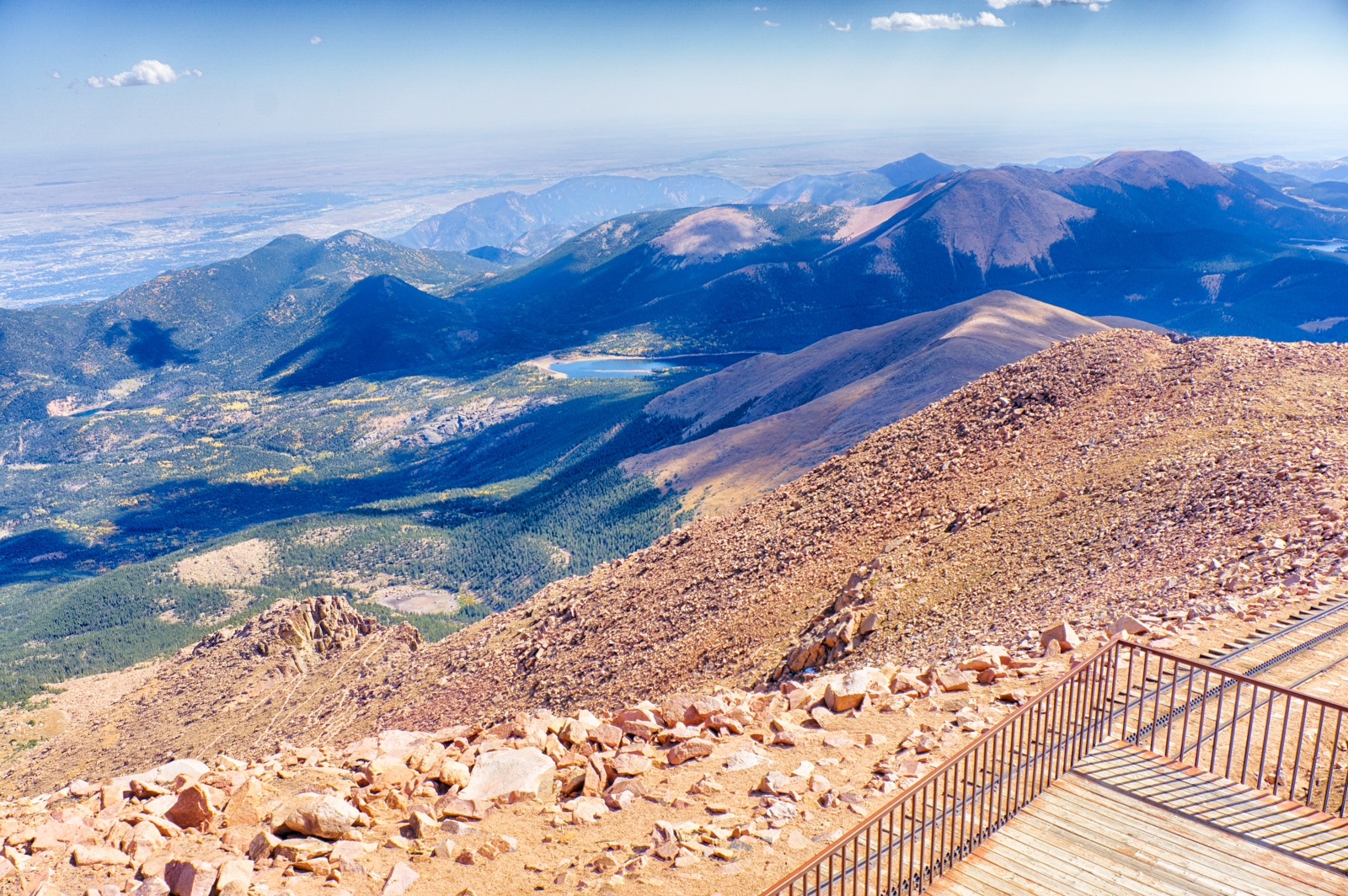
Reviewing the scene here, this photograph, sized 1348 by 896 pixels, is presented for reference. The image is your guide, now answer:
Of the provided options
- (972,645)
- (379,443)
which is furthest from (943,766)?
(379,443)

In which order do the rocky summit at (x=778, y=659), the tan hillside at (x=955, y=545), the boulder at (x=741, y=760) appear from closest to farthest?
1. the rocky summit at (x=778, y=659)
2. the boulder at (x=741, y=760)
3. the tan hillside at (x=955, y=545)

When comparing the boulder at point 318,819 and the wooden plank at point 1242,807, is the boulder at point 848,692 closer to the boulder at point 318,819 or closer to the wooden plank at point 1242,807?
the wooden plank at point 1242,807

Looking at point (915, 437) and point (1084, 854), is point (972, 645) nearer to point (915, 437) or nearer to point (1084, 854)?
point (1084, 854)

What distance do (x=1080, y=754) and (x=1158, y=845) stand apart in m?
1.92

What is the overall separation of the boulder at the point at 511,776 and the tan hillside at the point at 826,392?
2246 inches

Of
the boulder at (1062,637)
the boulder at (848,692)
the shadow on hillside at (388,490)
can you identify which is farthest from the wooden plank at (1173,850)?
the shadow on hillside at (388,490)

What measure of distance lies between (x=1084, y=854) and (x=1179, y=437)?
20.5m

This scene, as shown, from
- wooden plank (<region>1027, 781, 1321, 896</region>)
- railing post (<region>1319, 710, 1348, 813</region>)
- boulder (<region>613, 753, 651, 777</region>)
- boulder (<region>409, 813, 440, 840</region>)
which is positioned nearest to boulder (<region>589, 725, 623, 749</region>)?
boulder (<region>613, 753, 651, 777</region>)

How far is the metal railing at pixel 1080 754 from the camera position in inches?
384

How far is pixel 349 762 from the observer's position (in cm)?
1647

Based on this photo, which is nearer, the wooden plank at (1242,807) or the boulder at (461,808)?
the wooden plank at (1242,807)

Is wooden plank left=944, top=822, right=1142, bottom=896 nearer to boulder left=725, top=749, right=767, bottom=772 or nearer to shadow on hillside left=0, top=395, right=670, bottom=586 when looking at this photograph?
boulder left=725, top=749, right=767, bottom=772

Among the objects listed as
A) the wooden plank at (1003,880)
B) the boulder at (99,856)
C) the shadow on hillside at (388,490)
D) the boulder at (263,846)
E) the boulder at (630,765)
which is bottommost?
the shadow on hillside at (388,490)

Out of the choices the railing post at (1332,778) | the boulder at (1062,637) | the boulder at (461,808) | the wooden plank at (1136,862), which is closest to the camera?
the wooden plank at (1136,862)
